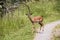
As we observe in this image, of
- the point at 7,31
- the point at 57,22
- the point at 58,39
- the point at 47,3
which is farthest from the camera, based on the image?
the point at 47,3

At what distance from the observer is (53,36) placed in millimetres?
11078

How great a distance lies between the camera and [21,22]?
42.3 ft

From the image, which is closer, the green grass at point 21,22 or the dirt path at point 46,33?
the dirt path at point 46,33

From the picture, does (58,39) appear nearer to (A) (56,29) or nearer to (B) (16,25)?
(A) (56,29)

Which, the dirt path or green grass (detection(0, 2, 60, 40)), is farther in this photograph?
green grass (detection(0, 2, 60, 40))

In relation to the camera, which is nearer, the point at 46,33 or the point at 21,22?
the point at 46,33

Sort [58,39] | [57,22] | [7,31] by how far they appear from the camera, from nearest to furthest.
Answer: [58,39], [7,31], [57,22]

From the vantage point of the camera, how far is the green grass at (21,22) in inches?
442

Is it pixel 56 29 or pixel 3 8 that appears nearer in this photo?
pixel 56 29

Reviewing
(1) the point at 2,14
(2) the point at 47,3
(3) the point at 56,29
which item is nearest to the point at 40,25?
(3) the point at 56,29

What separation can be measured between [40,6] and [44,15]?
1.72 meters

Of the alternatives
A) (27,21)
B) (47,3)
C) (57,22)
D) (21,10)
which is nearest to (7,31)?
(27,21)

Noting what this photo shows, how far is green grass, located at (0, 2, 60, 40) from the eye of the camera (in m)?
11.2

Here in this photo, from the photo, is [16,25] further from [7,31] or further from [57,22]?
[57,22]
